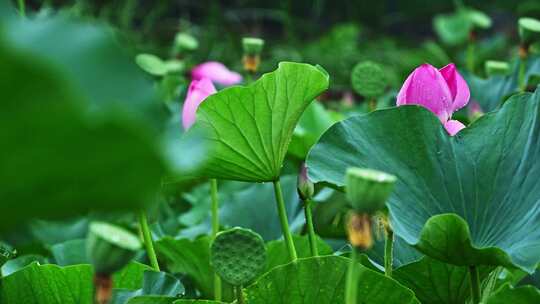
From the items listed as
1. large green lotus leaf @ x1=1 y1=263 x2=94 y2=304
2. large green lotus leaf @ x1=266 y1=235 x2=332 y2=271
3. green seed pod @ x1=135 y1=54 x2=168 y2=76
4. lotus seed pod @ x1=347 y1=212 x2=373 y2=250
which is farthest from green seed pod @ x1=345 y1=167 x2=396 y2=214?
green seed pod @ x1=135 y1=54 x2=168 y2=76

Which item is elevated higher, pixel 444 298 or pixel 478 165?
pixel 478 165

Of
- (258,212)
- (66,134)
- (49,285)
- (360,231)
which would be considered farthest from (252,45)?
(66,134)

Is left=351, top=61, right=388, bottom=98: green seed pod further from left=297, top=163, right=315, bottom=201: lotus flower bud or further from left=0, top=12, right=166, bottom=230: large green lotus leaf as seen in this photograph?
left=0, top=12, right=166, bottom=230: large green lotus leaf

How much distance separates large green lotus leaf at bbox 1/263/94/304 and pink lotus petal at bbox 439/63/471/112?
14.2 inches

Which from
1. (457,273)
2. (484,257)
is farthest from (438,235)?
(457,273)

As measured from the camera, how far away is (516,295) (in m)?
0.74

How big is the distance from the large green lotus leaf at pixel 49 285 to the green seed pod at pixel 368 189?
0.34 meters

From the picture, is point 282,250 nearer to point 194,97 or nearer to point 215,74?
point 194,97

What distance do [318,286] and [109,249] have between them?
0.27m

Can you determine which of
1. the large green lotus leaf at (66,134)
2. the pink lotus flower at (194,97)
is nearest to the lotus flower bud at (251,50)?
the pink lotus flower at (194,97)

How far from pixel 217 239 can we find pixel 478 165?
27cm

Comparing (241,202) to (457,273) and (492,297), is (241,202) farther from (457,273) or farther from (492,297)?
(492,297)

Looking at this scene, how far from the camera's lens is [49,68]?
0.36 metres

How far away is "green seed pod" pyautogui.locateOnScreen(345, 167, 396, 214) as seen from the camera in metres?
0.54
